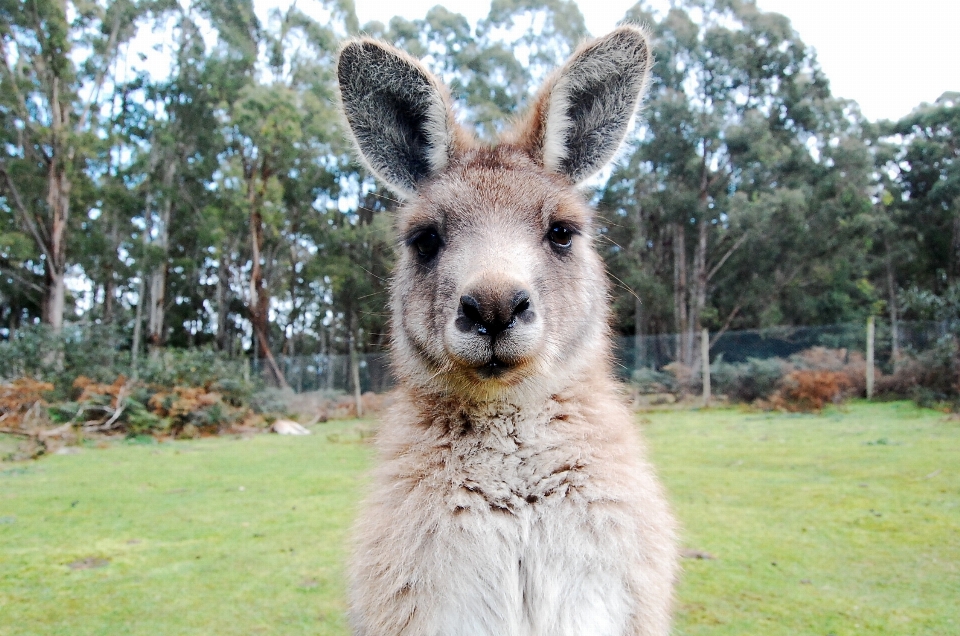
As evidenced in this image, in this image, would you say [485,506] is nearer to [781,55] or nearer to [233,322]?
[781,55]

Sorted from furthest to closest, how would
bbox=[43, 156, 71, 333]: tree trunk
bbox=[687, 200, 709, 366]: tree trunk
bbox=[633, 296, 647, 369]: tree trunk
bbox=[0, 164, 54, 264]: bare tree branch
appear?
1. bbox=[687, 200, 709, 366]: tree trunk
2. bbox=[43, 156, 71, 333]: tree trunk
3. bbox=[0, 164, 54, 264]: bare tree branch
4. bbox=[633, 296, 647, 369]: tree trunk

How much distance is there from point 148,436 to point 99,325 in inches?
203

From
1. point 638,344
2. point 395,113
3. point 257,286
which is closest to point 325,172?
point 257,286

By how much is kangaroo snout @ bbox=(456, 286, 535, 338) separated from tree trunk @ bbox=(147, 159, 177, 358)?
20207 mm

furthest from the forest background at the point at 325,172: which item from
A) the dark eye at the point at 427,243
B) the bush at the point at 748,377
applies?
the dark eye at the point at 427,243

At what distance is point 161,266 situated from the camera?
21.1 m

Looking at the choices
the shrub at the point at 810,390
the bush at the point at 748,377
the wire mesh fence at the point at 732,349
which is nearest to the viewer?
the wire mesh fence at the point at 732,349

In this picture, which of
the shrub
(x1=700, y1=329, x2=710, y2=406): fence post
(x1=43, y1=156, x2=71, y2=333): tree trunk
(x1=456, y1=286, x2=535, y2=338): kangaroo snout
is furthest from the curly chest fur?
(x1=43, y1=156, x2=71, y2=333): tree trunk

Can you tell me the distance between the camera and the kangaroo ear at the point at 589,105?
87.2 inches

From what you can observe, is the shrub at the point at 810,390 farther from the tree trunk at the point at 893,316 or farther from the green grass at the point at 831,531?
the green grass at the point at 831,531

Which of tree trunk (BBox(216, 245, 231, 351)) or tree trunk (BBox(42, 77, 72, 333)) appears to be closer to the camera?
tree trunk (BBox(42, 77, 72, 333))

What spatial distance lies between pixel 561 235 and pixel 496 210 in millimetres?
270

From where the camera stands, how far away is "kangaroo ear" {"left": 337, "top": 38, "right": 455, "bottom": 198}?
87.9 inches

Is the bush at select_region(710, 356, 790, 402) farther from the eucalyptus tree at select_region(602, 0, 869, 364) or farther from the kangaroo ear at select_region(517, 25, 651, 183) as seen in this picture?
the kangaroo ear at select_region(517, 25, 651, 183)
